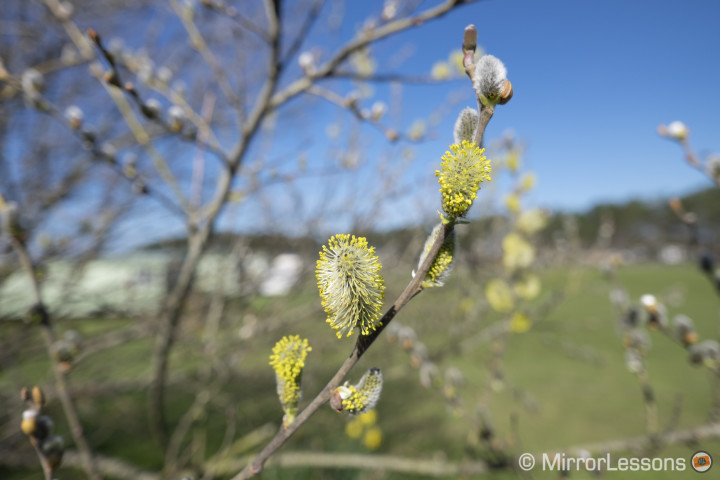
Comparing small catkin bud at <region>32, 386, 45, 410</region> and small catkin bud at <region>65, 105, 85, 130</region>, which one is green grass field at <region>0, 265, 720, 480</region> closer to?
small catkin bud at <region>65, 105, 85, 130</region>

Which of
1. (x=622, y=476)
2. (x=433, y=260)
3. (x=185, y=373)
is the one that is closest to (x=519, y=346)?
Answer: (x=622, y=476)

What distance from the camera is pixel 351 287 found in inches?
13.5

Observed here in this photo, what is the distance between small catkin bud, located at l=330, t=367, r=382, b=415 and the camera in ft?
1.13

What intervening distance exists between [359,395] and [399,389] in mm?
3514

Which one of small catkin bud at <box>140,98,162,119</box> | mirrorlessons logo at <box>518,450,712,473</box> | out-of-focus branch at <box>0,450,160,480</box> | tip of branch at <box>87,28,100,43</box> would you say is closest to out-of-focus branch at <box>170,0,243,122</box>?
small catkin bud at <box>140,98,162,119</box>

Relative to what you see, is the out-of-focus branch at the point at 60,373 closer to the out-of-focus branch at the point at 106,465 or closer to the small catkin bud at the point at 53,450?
the small catkin bud at the point at 53,450

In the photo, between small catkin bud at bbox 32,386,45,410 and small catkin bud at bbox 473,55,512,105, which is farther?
small catkin bud at bbox 32,386,45,410

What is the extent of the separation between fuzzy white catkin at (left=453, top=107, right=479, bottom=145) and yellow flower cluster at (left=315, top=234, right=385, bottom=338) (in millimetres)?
132

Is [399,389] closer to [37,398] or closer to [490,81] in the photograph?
[37,398]

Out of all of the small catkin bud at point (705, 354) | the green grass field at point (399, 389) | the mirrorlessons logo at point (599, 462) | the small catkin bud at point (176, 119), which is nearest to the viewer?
the small catkin bud at point (705, 354)

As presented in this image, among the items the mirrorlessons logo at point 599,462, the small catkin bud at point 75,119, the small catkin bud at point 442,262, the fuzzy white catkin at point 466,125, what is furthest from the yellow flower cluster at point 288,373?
the small catkin bud at point 75,119

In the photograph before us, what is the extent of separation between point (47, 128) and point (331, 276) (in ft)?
8.60

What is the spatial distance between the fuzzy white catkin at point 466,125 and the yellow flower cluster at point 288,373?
250 millimetres

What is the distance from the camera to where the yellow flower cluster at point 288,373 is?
37 cm
